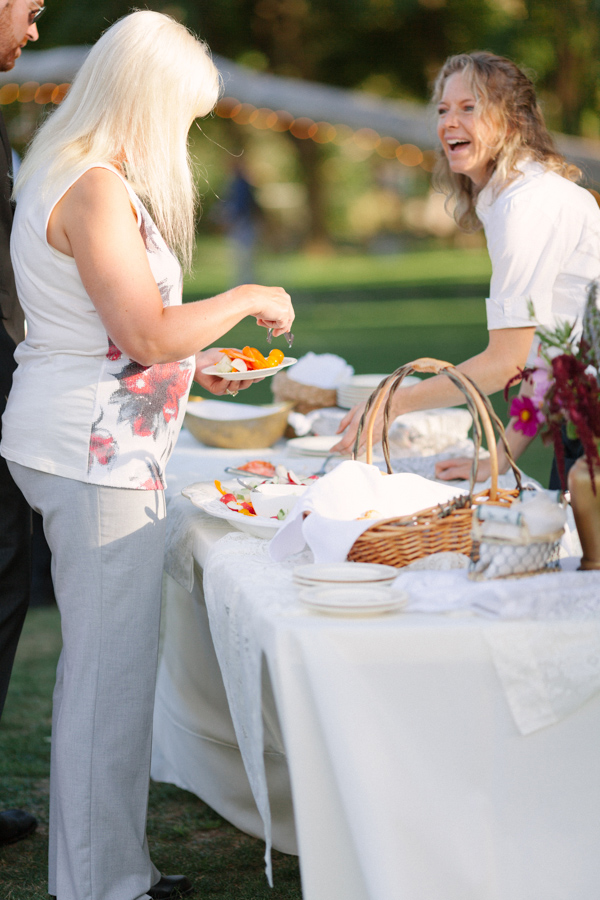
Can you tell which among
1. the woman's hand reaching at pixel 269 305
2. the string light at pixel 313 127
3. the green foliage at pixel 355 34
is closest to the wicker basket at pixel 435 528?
the woman's hand reaching at pixel 269 305

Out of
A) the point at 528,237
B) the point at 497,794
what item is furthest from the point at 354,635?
the point at 528,237

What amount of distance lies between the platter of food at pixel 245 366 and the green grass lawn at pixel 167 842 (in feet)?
3.66

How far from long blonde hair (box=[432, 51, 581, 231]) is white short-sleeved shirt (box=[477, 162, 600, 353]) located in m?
0.09

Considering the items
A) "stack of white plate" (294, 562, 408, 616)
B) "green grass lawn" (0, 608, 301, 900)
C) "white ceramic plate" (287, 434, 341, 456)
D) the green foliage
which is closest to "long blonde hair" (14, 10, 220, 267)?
"stack of white plate" (294, 562, 408, 616)

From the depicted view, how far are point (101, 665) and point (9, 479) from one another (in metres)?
0.56

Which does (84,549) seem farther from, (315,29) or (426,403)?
(315,29)

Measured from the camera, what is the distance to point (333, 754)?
1.35m

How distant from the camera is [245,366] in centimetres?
211

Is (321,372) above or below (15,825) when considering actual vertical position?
above

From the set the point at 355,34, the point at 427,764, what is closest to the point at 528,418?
the point at 427,764

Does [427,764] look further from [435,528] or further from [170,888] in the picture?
[170,888]

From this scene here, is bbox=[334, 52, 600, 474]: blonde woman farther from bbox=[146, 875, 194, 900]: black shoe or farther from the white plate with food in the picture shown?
bbox=[146, 875, 194, 900]: black shoe

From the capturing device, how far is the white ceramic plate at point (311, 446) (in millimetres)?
2670

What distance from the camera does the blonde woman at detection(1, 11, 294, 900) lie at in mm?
1656
